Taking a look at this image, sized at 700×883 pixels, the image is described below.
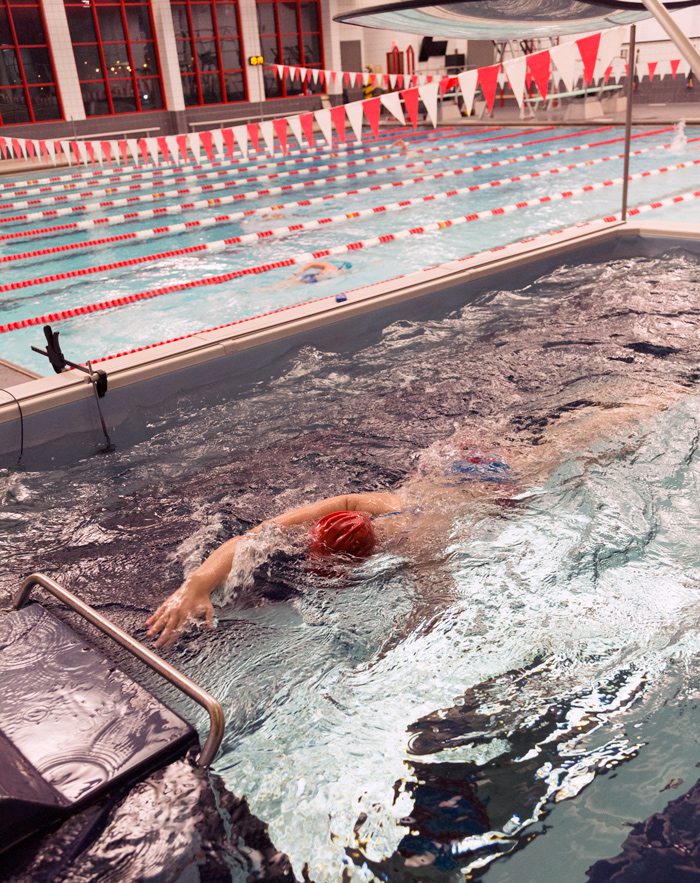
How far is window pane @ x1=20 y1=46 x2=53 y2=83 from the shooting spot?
16031mm

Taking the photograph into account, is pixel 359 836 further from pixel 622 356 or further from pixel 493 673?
pixel 622 356

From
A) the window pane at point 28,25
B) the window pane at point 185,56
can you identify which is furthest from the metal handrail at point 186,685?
the window pane at point 185,56

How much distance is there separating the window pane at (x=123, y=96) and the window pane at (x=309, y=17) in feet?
17.2

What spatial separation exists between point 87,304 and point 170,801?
5.46 meters

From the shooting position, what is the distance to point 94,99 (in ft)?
56.4

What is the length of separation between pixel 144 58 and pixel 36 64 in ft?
8.45

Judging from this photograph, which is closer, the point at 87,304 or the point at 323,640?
the point at 323,640

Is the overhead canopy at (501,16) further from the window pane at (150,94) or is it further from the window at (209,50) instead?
the window at (209,50)

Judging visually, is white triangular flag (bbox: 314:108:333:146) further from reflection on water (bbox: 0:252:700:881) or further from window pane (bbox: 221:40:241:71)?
window pane (bbox: 221:40:241:71)

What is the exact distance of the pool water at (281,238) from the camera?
5777 mm

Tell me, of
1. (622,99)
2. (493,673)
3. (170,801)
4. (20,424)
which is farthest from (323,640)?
(622,99)

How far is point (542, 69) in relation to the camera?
22.7 ft

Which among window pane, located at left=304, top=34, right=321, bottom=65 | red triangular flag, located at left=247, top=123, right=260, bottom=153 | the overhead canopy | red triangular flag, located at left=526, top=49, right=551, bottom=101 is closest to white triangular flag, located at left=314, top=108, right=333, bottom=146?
red triangular flag, located at left=247, top=123, right=260, bottom=153

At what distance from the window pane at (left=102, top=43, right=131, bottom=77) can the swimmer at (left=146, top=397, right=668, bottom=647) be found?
1712 centimetres
